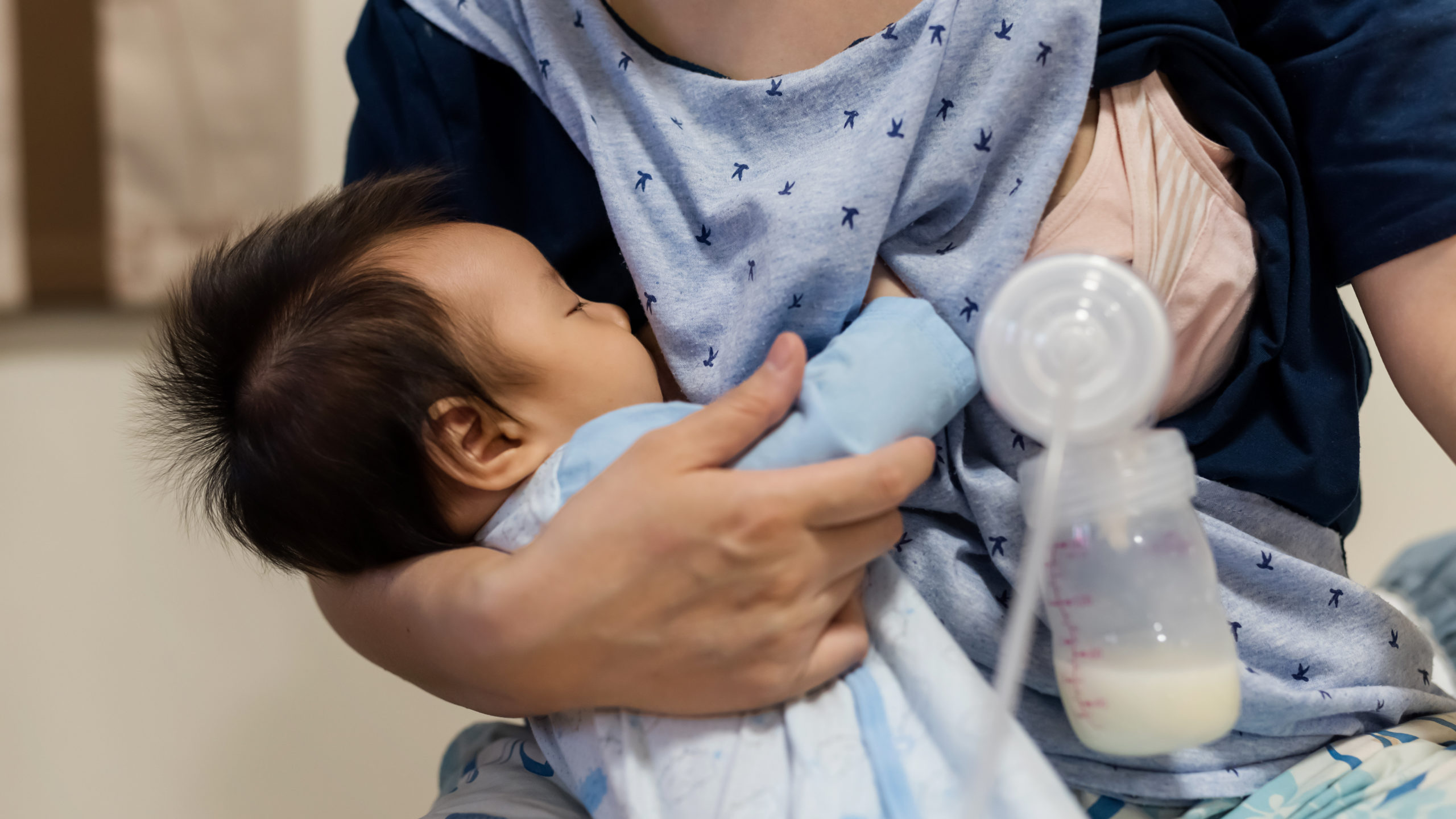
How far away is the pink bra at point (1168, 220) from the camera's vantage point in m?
0.58

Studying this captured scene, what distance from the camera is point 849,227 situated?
1.89ft

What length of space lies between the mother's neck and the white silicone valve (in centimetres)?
29

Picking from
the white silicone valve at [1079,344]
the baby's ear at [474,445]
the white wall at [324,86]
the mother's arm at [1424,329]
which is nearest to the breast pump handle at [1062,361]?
the white silicone valve at [1079,344]

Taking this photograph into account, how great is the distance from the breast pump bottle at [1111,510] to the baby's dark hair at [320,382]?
348mm

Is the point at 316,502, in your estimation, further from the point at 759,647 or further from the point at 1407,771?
the point at 1407,771

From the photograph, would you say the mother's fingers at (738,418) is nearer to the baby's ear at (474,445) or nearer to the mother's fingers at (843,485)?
the mother's fingers at (843,485)

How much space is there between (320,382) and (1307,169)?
65cm

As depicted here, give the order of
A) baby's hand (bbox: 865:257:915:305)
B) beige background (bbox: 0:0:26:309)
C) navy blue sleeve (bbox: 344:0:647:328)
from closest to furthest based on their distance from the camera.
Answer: baby's hand (bbox: 865:257:915:305)
navy blue sleeve (bbox: 344:0:647:328)
beige background (bbox: 0:0:26:309)

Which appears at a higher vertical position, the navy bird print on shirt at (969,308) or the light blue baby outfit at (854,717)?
the navy bird print on shirt at (969,308)

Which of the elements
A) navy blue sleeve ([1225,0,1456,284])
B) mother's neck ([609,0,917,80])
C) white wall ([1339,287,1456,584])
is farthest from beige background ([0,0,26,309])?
white wall ([1339,287,1456,584])

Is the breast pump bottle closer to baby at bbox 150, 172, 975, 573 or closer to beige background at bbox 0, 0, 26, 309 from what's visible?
baby at bbox 150, 172, 975, 573

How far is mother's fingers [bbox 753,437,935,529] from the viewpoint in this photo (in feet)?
1.69

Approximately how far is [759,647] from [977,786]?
147mm

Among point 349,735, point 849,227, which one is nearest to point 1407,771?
point 849,227
